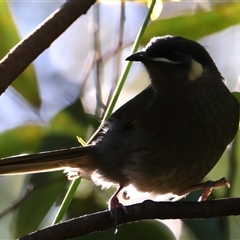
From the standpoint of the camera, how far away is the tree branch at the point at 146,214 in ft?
2.91

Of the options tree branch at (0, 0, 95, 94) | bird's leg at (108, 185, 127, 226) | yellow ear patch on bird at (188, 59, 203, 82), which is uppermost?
tree branch at (0, 0, 95, 94)

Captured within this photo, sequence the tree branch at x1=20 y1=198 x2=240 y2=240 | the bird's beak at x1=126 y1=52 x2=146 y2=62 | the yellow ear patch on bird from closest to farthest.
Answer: the tree branch at x1=20 y1=198 x2=240 y2=240 < the bird's beak at x1=126 y1=52 x2=146 y2=62 < the yellow ear patch on bird

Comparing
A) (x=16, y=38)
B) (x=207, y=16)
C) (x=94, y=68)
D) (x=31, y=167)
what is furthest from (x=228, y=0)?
(x=31, y=167)

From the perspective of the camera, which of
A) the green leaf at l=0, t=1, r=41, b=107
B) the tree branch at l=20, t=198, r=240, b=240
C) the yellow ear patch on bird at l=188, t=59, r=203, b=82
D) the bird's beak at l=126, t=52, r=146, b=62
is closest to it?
the tree branch at l=20, t=198, r=240, b=240

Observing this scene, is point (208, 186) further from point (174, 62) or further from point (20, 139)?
point (20, 139)

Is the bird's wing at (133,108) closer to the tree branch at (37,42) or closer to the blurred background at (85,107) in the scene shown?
the blurred background at (85,107)

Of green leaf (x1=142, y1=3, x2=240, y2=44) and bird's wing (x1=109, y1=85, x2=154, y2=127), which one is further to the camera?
green leaf (x1=142, y1=3, x2=240, y2=44)

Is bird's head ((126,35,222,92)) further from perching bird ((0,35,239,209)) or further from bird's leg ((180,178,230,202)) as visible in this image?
bird's leg ((180,178,230,202))

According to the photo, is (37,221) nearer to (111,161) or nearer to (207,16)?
(111,161)

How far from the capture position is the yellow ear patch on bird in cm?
120

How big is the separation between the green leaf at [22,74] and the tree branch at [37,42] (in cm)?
12

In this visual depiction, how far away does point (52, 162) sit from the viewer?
1214mm

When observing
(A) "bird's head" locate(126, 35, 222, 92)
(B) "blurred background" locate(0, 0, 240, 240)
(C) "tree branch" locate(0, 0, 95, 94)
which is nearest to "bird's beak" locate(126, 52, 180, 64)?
(A) "bird's head" locate(126, 35, 222, 92)

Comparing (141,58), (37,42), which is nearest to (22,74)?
(37,42)
